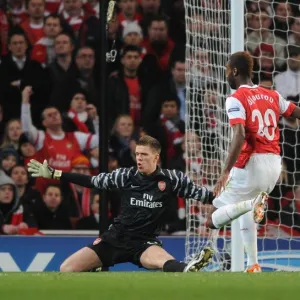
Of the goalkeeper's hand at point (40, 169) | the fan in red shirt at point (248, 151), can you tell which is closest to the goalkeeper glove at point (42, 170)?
the goalkeeper's hand at point (40, 169)

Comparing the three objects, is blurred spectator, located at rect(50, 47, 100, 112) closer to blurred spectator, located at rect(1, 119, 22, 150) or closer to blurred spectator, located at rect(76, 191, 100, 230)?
blurred spectator, located at rect(1, 119, 22, 150)

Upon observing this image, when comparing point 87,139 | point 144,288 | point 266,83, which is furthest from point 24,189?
point 144,288

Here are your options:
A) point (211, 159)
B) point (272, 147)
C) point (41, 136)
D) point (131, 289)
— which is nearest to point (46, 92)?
point (41, 136)

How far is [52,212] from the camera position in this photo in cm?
1034

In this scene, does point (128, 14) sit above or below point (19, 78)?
above

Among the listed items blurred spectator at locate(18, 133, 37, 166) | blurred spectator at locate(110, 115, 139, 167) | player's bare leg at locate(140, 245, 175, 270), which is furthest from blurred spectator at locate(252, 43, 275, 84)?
player's bare leg at locate(140, 245, 175, 270)

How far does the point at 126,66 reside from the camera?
10.7 m

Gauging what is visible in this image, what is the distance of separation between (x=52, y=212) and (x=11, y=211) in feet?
1.28

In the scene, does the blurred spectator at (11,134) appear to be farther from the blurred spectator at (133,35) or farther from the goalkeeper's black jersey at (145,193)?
the goalkeeper's black jersey at (145,193)

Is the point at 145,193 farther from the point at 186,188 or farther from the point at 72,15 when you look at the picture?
the point at 72,15

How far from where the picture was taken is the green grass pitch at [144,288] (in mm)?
4719

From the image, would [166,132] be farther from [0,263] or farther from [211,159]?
[0,263]

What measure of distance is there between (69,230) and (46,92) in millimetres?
1429

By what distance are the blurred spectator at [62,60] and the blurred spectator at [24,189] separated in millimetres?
996
